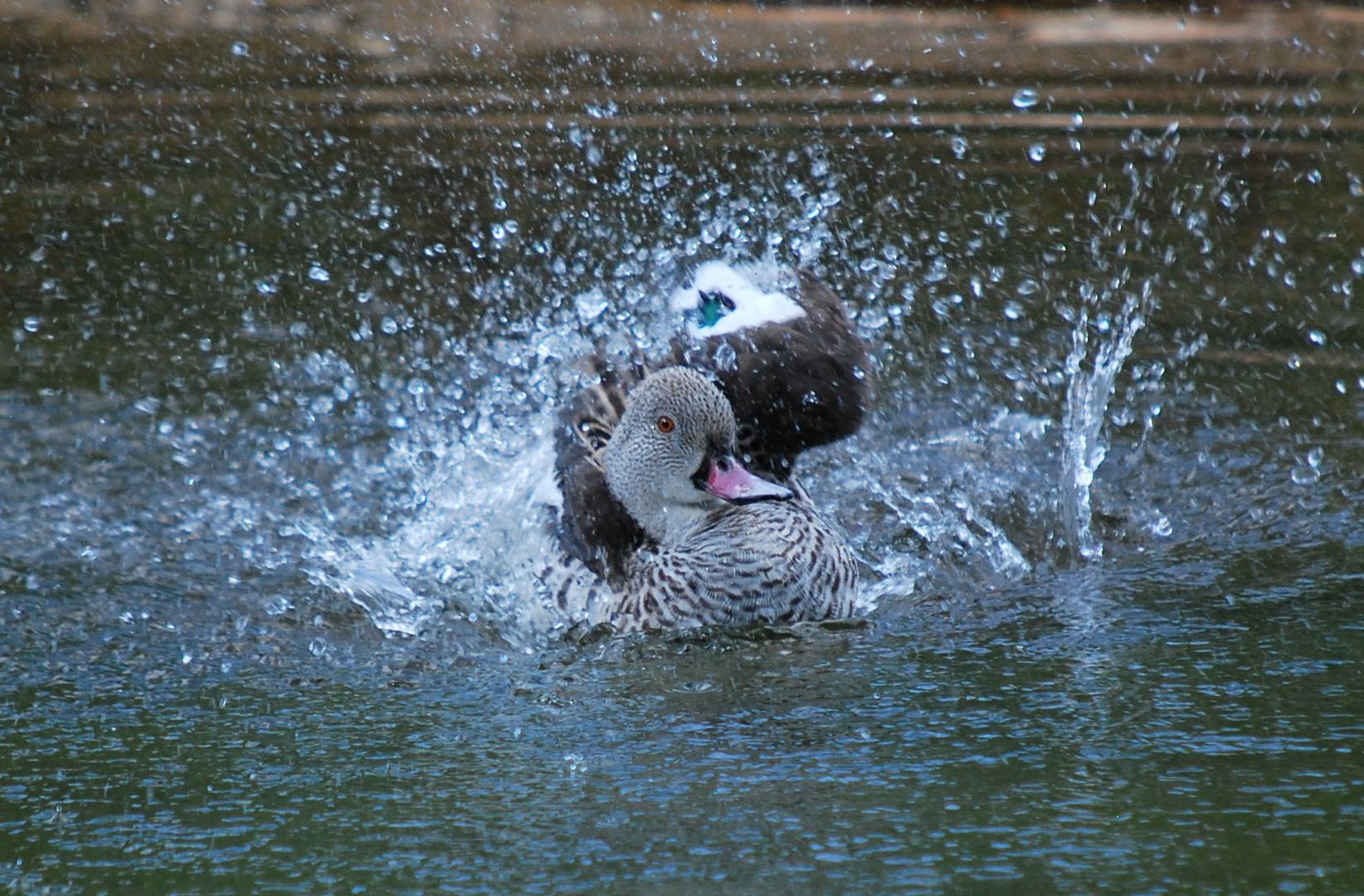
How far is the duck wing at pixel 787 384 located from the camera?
5.81 metres

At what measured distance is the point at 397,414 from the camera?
714 centimetres

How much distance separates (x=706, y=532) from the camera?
5.54 m

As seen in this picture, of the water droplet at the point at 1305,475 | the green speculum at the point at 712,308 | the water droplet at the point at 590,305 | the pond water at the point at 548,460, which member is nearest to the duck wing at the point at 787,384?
the green speculum at the point at 712,308

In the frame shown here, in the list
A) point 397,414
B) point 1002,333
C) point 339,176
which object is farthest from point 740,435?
point 339,176

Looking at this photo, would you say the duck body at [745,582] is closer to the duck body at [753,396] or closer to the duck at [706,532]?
the duck at [706,532]

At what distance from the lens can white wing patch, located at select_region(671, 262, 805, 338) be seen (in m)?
6.02

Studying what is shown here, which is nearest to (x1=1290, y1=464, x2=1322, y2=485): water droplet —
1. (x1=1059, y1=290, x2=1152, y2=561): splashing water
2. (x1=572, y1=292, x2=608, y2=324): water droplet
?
(x1=1059, y1=290, x2=1152, y2=561): splashing water

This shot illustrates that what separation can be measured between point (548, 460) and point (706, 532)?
991 millimetres

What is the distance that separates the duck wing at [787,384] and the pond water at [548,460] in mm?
518

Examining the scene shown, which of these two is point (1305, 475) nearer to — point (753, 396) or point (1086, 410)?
point (1086, 410)

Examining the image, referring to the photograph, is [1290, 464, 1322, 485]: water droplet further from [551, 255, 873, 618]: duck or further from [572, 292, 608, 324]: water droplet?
[572, 292, 608, 324]: water droplet

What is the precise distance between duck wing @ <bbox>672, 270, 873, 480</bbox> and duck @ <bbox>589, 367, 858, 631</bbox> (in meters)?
0.21

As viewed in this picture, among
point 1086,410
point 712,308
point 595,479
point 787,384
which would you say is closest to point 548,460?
point 595,479

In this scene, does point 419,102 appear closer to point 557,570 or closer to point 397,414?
point 397,414
